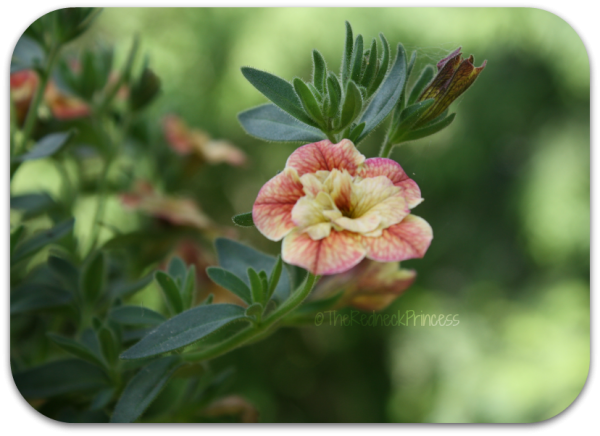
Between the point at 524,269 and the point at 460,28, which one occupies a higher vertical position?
the point at 460,28

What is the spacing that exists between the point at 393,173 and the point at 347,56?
8 cm

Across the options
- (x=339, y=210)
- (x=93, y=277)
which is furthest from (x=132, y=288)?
(x=339, y=210)

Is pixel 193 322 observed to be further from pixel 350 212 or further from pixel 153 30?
pixel 153 30

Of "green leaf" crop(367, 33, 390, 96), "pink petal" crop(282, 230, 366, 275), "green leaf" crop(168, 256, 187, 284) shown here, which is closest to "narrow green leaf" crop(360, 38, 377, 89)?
"green leaf" crop(367, 33, 390, 96)

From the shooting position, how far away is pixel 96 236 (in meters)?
0.49

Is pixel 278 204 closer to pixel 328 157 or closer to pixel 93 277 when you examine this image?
pixel 328 157

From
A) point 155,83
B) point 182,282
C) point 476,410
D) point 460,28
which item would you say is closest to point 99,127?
point 155,83

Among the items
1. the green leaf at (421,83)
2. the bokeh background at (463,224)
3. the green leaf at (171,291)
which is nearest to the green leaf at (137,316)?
the green leaf at (171,291)

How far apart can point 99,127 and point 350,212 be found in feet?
1.16

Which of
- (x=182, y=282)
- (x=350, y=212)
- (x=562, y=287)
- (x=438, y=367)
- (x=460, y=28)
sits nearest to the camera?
(x=350, y=212)

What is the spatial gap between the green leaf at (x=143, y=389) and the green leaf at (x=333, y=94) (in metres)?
0.20

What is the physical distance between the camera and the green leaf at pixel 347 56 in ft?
1.02

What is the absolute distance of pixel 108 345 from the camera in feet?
1.22

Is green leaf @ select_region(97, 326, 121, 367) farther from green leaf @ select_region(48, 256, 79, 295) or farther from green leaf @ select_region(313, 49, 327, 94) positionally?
green leaf @ select_region(313, 49, 327, 94)
